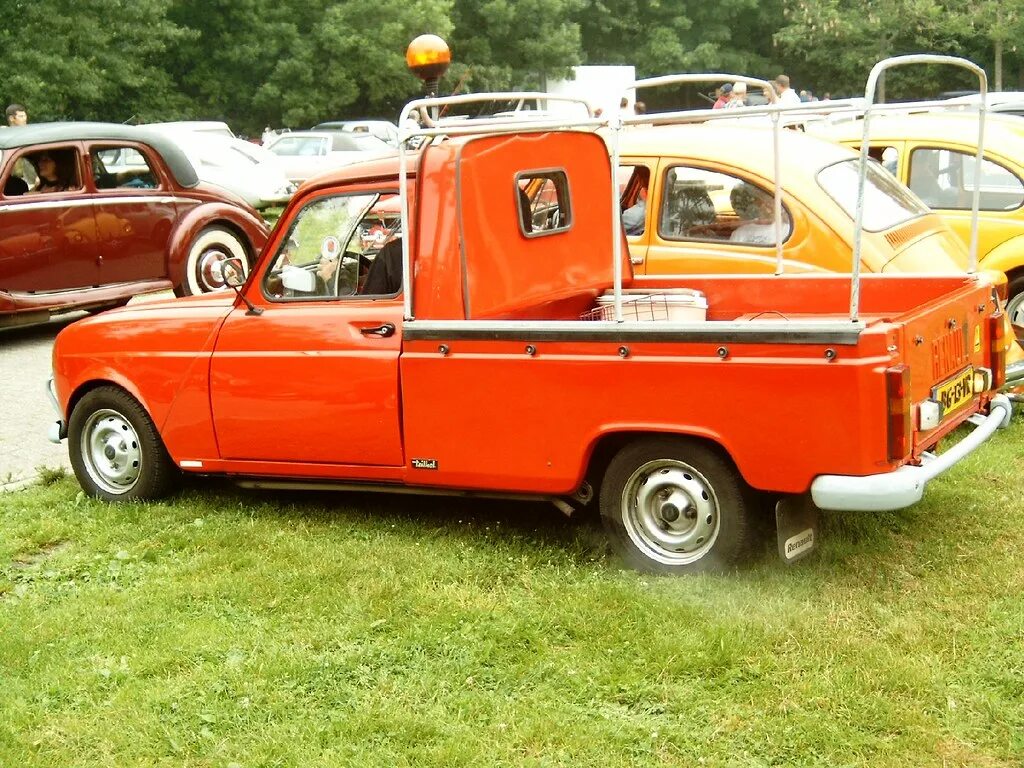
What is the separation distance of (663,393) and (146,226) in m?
8.55

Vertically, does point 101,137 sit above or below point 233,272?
above

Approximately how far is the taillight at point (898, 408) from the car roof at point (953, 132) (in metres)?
4.70

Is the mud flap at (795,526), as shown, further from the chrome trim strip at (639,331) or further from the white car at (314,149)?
the white car at (314,149)

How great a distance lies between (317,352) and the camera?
19.0 ft

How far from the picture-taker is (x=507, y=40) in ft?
148

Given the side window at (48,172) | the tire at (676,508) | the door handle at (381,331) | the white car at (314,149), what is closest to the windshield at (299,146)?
the white car at (314,149)

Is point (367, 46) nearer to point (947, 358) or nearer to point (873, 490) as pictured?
point (947, 358)

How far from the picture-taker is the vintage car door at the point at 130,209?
1192 centimetres

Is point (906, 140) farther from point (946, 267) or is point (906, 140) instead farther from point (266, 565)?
point (266, 565)

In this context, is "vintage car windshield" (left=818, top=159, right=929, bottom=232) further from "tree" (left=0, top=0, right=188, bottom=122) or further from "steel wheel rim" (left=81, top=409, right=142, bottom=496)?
"tree" (left=0, top=0, right=188, bottom=122)

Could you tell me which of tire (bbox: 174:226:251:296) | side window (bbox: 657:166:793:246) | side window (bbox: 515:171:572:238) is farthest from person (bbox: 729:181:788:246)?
tire (bbox: 174:226:251:296)

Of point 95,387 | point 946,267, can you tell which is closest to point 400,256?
point 95,387

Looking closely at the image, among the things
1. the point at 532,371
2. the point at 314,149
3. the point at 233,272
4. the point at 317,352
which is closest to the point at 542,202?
the point at 532,371

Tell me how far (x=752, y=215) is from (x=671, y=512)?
283 centimetres
